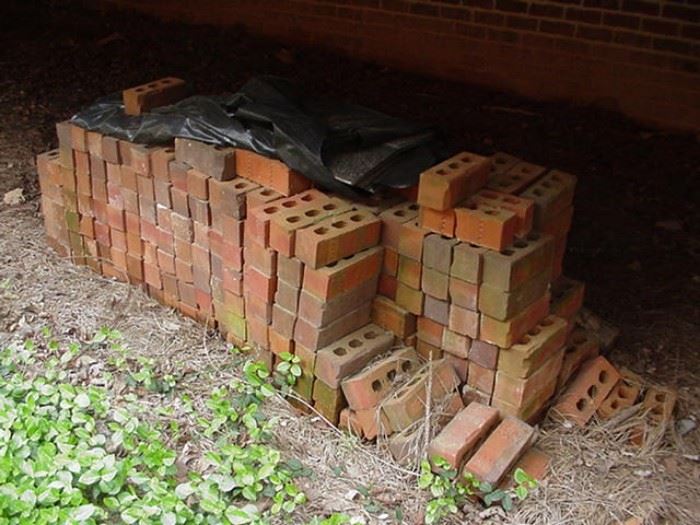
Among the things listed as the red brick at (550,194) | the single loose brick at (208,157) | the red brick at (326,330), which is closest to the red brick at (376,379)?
the red brick at (326,330)

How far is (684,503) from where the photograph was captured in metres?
3.11

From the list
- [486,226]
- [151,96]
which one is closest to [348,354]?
[486,226]

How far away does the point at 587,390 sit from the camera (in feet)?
11.6

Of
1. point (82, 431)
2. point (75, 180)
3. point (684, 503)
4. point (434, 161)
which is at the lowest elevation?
point (684, 503)

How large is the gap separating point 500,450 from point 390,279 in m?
0.84

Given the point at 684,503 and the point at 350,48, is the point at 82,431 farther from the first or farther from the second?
the point at 350,48

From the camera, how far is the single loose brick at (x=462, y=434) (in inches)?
118

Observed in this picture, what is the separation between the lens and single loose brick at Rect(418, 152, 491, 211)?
3119mm

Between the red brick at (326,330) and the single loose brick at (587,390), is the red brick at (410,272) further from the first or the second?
the single loose brick at (587,390)

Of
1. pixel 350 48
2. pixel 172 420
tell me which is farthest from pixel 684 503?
pixel 350 48

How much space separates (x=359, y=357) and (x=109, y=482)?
3.53ft

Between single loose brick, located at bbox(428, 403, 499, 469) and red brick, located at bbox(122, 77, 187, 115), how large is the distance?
2.17 m

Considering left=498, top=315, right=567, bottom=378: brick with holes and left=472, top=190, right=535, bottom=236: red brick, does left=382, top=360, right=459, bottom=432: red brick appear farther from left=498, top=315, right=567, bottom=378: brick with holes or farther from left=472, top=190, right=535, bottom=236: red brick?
left=472, top=190, right=535, bottom=236: red brick

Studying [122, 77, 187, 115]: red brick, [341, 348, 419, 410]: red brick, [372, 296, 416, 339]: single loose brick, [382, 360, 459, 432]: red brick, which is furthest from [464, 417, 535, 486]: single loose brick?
[122, 77, 187, 115]: red brick
